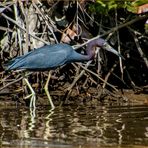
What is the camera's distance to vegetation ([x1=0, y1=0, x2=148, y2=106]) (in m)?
9.45

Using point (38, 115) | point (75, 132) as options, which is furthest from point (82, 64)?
point (75, 132)

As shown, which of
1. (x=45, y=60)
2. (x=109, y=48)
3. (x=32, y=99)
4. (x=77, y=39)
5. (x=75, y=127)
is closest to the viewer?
(x=75, y=127)

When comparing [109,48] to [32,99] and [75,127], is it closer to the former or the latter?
[32,99]

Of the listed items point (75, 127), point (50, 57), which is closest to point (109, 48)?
point (50, 57)

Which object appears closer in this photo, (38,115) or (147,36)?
(38,115)

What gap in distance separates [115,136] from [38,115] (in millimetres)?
1914

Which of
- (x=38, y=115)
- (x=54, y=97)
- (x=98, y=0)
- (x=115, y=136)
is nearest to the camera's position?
→ (x=115, y=136)

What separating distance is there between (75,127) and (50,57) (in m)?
2.44

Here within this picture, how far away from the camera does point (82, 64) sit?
9.95m

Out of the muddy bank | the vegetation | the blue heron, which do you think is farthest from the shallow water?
the vegetation

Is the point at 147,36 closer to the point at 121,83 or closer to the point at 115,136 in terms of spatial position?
the point at 121,83

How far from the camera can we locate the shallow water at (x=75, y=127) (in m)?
6.04

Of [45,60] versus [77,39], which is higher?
[77,39]

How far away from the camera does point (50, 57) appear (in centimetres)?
922
